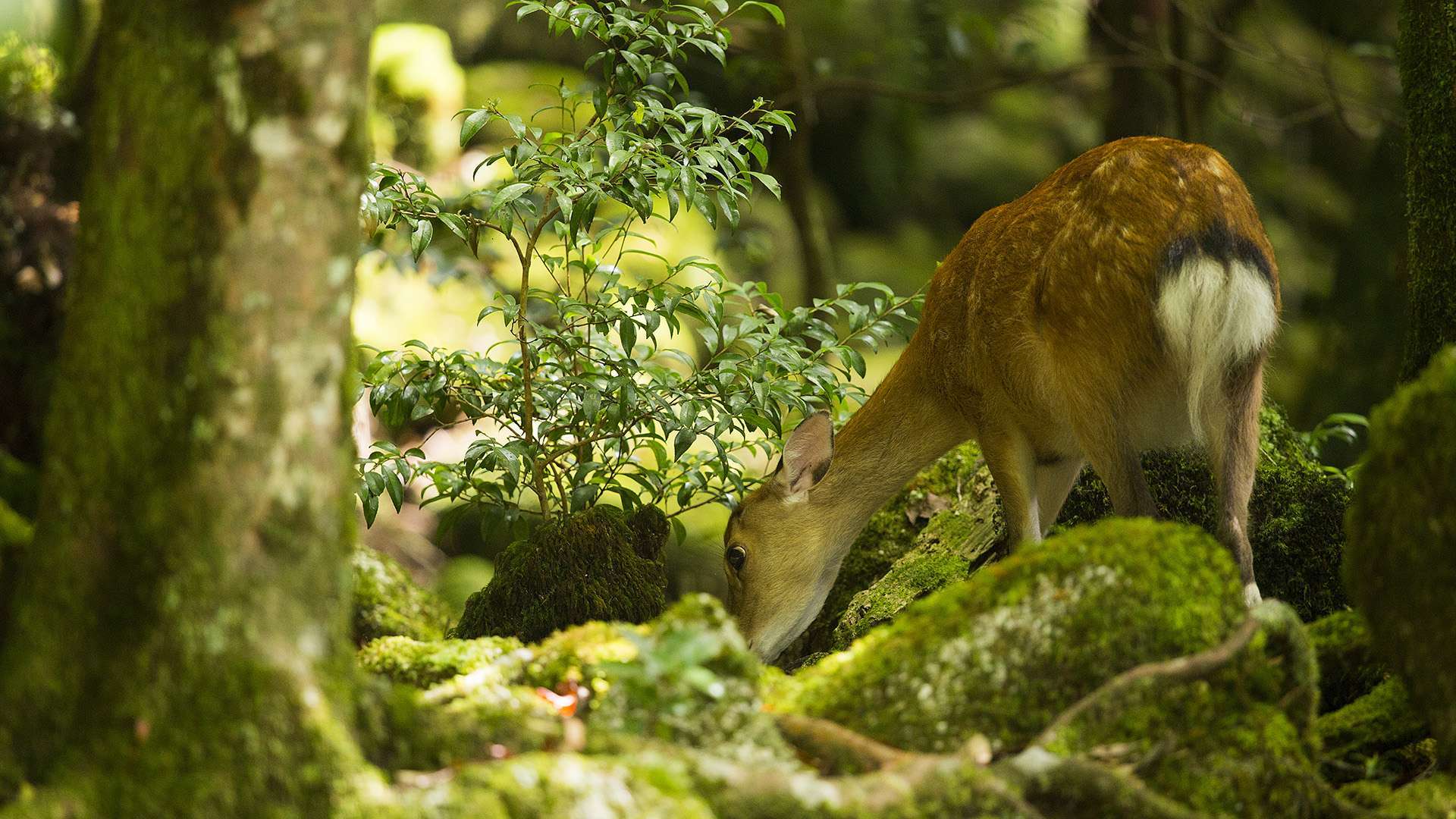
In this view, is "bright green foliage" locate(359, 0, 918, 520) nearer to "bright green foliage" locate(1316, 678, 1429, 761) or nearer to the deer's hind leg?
the deer's hind leg

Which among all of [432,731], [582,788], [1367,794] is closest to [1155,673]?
[1367,794]

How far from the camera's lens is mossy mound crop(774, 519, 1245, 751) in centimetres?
275

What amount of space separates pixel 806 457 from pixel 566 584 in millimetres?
1473

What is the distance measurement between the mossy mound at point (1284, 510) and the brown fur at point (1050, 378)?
1.69 feet

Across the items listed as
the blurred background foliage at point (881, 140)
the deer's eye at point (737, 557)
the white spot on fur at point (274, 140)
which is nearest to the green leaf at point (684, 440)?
the blurred background foliage at point (881, 140)

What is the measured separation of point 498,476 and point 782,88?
661cm

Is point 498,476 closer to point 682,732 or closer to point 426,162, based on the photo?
point 682,732

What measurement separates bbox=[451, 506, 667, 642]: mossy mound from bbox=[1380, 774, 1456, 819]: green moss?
102 inches

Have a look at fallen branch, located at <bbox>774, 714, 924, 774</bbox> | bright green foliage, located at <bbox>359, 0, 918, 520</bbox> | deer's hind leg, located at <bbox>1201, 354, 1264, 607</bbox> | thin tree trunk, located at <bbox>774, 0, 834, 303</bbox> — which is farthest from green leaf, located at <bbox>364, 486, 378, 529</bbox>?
thin tree trunk, located at <bbox>774, 0, 834, 303</bbox>

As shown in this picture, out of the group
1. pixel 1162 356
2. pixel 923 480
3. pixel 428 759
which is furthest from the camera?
pixel 923 480

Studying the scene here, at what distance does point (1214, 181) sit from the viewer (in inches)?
173

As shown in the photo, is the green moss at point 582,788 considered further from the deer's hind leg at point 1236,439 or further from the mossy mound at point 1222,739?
the deer's hind leg at point 1236,439

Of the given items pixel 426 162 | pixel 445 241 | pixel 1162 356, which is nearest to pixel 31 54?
pixel 1162 356

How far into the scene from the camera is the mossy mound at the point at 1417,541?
8.96 ft
